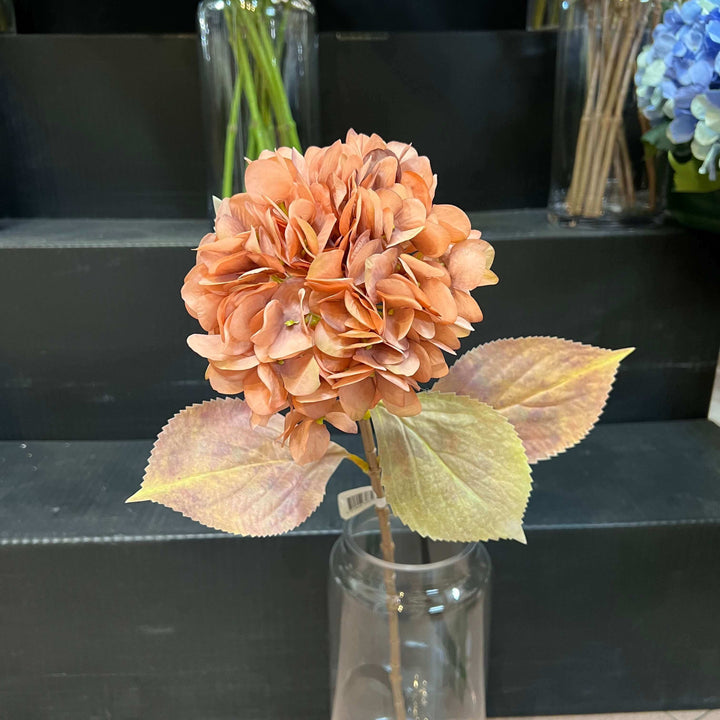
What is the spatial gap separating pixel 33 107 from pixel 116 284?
0.77 ft

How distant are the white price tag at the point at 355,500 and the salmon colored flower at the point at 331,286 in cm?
9

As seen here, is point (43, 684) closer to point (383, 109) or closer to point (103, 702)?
point (103, 702)

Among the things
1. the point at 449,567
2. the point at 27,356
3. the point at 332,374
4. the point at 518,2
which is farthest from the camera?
the point at 518,2

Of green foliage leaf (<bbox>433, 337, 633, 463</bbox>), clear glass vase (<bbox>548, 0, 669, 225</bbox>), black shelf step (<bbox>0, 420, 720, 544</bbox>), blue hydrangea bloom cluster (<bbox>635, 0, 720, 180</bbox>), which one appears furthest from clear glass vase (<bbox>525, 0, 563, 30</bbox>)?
green foliage leaf (<bbox>433, 337, 633, 463</bbox>)

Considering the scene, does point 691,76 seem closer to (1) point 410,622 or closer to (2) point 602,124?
(2) point 602,124

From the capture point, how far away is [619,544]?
532 mm

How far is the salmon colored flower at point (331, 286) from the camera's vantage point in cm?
22

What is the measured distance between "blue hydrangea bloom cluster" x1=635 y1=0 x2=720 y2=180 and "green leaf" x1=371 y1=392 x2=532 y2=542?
0.37 meters

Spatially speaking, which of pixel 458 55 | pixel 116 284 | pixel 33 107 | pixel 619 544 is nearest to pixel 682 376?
pixel 619 544

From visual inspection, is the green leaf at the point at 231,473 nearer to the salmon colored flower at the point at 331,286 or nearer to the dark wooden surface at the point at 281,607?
the salmon colored flower at the point at 331,286

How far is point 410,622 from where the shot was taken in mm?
341

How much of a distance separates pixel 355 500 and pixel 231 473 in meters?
0.07

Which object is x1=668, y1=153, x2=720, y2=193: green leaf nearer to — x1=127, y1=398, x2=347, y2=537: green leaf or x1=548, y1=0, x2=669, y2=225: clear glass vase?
x1=548, y1=0, x2=669, y2=225: clear glass vase

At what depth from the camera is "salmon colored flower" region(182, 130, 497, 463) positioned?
0.22 m
